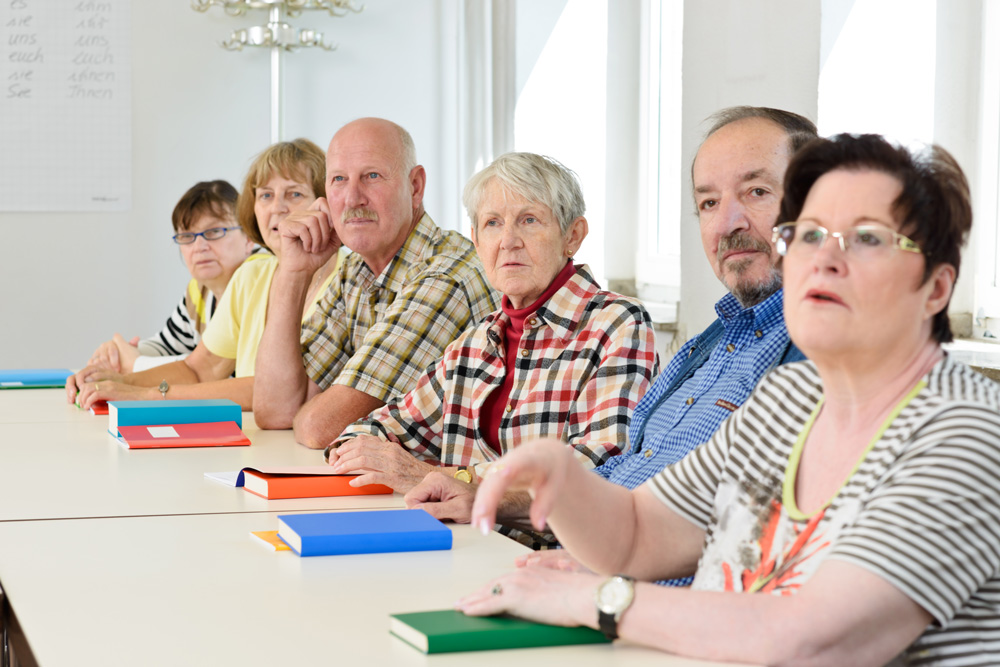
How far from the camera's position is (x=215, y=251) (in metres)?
3.69

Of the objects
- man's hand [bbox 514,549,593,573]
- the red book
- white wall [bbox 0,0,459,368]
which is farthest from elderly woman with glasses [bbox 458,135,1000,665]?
white wall [bbox 0,0,459,368]

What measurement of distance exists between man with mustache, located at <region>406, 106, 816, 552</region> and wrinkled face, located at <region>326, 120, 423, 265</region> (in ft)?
3.29

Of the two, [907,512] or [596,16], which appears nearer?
[907,512]

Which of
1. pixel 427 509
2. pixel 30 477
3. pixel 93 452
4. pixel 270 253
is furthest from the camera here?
pixel 270 253

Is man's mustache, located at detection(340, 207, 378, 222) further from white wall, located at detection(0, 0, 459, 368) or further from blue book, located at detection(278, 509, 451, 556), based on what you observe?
white wall, located at detection(0, 0, 459, 368)

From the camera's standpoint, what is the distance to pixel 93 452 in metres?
2.30

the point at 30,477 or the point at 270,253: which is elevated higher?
the point at 270,253

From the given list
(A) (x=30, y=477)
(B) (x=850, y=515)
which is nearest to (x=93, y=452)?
(A) (x=30, y=477)

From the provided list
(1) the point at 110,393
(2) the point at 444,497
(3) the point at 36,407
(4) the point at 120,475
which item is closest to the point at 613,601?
(2) the point at 444,497

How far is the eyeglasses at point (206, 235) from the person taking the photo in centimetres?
370

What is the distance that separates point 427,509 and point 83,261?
3555 millimetres

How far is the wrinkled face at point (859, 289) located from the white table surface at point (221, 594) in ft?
1.10

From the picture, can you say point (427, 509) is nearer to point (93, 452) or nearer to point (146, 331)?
point (93, 452)

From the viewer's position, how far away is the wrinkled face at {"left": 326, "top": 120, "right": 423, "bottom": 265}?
8.89ft
